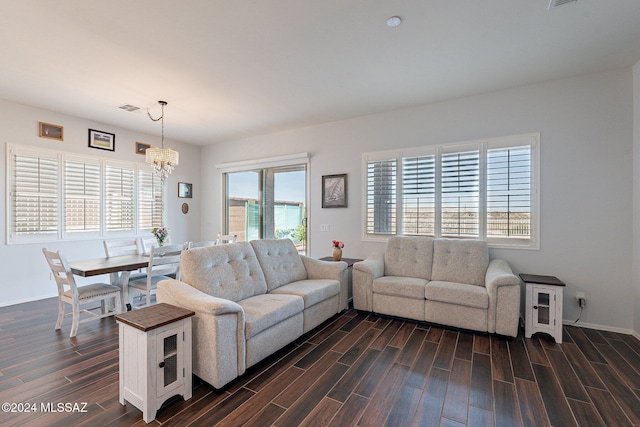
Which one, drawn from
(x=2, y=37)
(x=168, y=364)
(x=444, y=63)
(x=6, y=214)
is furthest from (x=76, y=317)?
(x=444, y=63)

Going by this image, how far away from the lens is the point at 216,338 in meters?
2.07

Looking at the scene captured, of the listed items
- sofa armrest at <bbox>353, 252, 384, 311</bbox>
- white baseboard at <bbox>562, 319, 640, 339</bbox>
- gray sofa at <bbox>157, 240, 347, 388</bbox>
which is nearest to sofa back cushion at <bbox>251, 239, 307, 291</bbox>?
gray sofa at <bbox>157, 240, 347, 388</bbox>

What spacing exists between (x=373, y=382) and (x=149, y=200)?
5430 millimetres

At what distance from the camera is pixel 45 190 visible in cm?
444

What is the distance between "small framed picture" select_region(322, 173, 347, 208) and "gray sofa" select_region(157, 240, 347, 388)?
1.36 metres

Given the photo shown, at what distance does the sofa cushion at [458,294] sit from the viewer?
3098 millimetres

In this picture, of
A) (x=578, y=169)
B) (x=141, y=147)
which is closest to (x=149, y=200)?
(x=141, y=147)

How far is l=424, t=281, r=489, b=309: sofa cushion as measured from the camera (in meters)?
3.10

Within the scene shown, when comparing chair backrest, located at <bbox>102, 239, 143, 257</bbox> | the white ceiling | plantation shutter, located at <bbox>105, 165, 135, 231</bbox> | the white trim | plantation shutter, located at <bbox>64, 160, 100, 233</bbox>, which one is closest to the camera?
the white ceiling

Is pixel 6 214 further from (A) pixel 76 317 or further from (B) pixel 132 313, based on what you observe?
(B) pixel 132 313

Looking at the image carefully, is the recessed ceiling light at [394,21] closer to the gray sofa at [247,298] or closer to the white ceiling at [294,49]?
the white ceiling at [294,49]

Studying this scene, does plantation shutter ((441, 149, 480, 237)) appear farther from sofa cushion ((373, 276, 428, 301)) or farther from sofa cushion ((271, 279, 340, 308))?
sofa cushion ((271, 279, 340, 308))

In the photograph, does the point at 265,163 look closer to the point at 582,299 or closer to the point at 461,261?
the point at 461,261

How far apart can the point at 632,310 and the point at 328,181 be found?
4.09 metres
